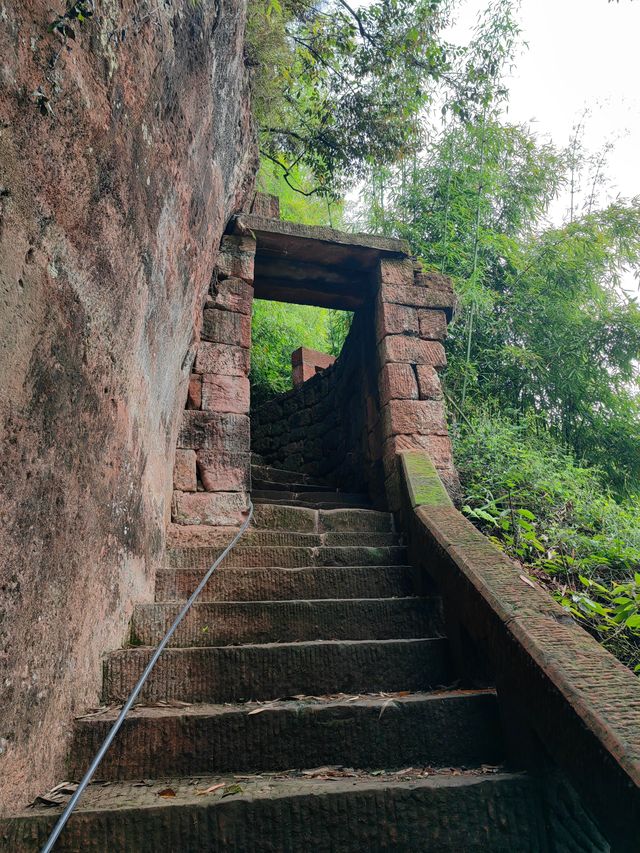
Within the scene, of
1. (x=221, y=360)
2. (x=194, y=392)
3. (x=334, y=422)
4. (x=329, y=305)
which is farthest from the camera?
(x=334, y=422)

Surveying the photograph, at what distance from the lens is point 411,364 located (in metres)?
4.25

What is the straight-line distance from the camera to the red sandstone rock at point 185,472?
3.53 meters

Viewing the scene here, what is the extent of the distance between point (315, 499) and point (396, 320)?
1485 millimetres

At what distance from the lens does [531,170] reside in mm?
7473

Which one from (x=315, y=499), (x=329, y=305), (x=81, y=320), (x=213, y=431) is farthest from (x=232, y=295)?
(x=81, y=320)

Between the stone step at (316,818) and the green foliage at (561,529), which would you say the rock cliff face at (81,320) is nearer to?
the stone step at (316,818)

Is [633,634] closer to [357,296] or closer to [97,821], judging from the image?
[97,821]

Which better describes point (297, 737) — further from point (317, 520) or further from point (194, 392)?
point (194, 392)

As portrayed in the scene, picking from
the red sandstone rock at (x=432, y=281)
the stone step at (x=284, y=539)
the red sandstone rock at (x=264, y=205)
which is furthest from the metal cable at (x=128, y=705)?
the red sandstone rock at (x=264, y=205)

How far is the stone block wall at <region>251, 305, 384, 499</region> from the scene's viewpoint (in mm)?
4746

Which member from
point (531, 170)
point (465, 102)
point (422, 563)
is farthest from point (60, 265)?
point (531, 170)

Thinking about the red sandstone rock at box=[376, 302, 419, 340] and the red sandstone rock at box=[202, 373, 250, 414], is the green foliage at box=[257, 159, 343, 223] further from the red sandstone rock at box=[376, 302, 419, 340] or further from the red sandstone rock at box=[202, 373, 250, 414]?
the red sandstone rock at box=[202, 373, 250, 414]

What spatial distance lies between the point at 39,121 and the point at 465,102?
17.0 ft

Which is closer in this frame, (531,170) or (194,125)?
(194,125)
